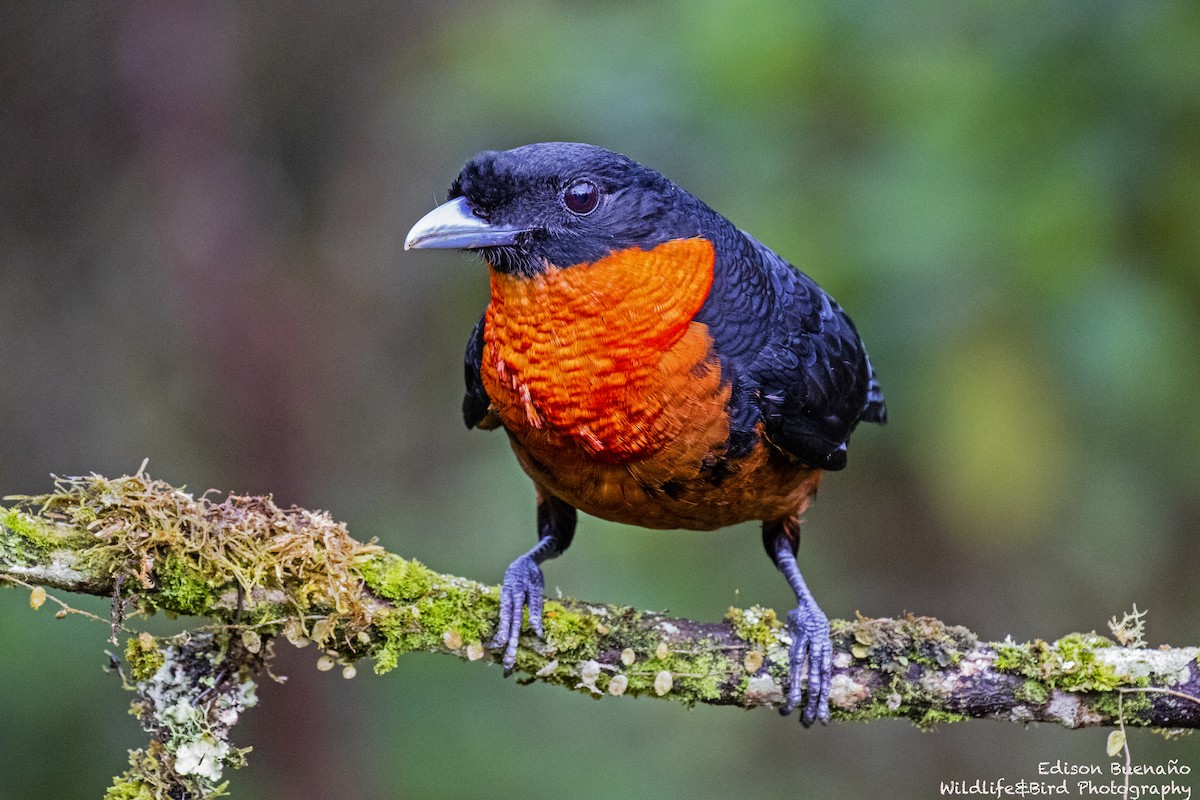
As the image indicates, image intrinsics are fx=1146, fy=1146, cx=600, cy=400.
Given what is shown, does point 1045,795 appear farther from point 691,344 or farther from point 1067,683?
point 691,344

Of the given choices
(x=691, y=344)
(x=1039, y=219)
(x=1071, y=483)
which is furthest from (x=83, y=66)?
(x=1071, y=483)

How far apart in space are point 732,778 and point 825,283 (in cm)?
340

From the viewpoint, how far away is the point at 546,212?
3438 mm

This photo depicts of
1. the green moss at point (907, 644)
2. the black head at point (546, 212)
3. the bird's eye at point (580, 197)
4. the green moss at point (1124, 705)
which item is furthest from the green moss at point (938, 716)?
the bird's eye at point (580, 197)

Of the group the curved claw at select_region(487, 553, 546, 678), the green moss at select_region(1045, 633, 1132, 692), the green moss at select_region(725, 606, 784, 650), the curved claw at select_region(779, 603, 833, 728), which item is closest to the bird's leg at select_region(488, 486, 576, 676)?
the curved claw at select_region(487, 553, 546, 678)

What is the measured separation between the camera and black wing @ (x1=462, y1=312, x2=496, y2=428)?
12.8 feet

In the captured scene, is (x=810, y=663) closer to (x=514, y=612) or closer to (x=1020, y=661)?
(x=1020, y=661)

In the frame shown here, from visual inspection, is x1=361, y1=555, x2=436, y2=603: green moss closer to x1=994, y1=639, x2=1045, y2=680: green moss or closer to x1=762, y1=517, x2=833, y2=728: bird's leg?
x1=762, y1=517, x2=833, y2=728: bird's leg

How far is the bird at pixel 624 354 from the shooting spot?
11.0 ft

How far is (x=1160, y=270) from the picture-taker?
4367mm

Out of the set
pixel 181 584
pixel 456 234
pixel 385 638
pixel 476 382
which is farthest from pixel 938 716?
pixel 181 584

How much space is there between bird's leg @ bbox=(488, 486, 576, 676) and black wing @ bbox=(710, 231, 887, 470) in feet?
2.52

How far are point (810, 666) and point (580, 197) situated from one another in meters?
1.57

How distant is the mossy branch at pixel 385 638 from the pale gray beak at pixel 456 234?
0.88m
